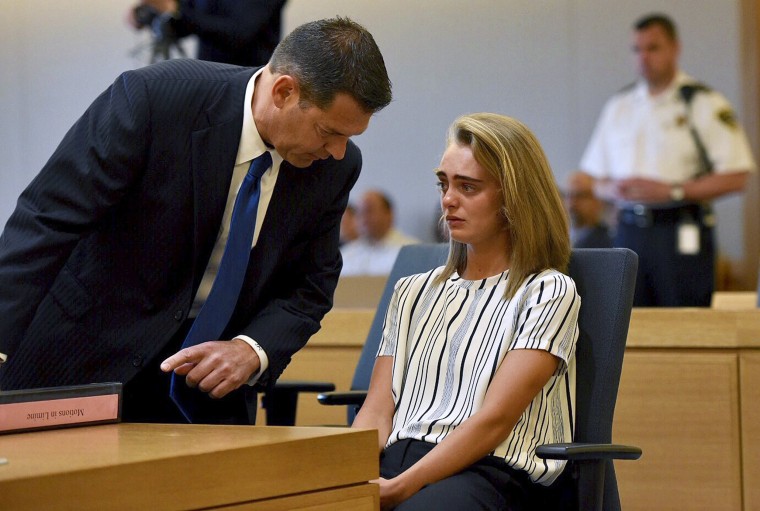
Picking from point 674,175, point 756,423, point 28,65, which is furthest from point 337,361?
point 28,65

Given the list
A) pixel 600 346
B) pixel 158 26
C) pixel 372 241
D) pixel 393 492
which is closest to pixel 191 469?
pixel 393 492

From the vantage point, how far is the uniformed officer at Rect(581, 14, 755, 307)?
3898 mm

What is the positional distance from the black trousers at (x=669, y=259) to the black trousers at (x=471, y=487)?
204 cm

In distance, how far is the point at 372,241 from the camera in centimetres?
620

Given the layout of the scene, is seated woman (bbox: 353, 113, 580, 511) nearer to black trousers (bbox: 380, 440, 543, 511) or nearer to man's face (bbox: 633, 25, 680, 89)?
black trousers (bbox: 380, 440, 543, 511)

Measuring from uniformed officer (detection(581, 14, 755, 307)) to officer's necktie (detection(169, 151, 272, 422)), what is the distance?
2.27 m

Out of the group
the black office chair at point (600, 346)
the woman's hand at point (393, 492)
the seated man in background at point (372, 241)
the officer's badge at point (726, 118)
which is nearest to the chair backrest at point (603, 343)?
the black office chair at point (600, 346)

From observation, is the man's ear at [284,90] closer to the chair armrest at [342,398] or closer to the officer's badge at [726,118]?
the chair armrest at [342,398]

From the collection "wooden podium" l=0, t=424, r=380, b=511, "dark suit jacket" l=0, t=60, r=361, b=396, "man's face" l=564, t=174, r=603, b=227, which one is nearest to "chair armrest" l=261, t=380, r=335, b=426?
"dark suit jacket" l=0, t=60, r=361, b=396

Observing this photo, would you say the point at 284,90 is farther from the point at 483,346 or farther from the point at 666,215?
the point at 666,215

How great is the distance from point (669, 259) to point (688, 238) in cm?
11

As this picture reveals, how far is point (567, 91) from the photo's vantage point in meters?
6.89

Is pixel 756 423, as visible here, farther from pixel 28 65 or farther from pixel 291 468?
pixel 28 65

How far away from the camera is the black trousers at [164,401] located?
204cm
